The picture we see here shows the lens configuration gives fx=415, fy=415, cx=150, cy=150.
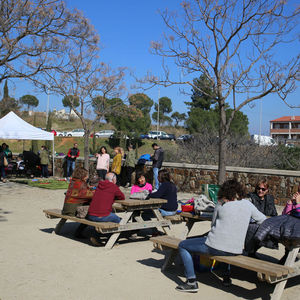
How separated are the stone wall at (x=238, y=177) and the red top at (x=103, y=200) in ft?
21.9

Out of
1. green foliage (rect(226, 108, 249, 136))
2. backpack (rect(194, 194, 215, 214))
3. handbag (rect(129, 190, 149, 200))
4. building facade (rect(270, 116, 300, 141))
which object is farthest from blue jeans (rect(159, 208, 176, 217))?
building facade (rect(270, 116, 300, 141))

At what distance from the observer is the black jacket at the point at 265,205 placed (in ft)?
20.5

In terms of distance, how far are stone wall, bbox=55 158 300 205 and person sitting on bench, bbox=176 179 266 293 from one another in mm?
7405

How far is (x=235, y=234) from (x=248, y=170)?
8.36 meters

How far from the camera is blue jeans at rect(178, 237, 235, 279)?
16.0ft

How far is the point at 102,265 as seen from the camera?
5887 mm

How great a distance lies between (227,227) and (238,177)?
8.46 metres

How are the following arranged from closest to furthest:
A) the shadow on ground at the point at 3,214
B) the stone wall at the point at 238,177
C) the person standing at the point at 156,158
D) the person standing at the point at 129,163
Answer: the shadow on ground at the point at 3,214 < the stone wall at the point at 238,177 < the person standing at the point at 156,158 < the person standing at the point at 129,163

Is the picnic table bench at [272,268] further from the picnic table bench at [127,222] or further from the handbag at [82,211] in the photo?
the handbag at [82,211]

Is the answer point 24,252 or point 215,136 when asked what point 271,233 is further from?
point 215,136

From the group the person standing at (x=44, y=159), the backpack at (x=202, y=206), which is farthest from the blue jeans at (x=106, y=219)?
the person standing at (x=44, y=159)

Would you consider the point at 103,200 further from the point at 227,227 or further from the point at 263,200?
the point at 227,227

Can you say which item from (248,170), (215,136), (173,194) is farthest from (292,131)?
(173,194)

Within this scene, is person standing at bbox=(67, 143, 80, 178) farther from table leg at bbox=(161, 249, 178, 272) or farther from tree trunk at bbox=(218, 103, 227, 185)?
table leg at bbox=(161, 249, 178, 272)
